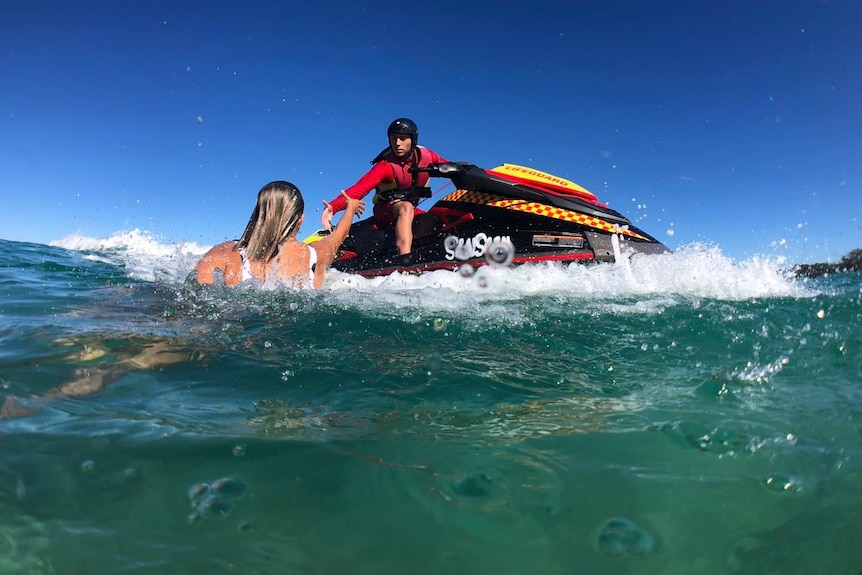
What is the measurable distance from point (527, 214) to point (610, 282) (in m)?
1.27

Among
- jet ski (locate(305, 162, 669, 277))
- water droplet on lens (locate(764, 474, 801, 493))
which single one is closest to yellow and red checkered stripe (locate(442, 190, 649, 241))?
jet ski (locate(305, 162, 669, 277))

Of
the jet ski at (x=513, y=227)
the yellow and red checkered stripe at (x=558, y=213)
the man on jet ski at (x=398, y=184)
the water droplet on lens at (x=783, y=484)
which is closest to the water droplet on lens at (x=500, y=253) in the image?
the jet ski at (x=513, y=227)

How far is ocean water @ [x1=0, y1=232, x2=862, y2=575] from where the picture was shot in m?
1.60

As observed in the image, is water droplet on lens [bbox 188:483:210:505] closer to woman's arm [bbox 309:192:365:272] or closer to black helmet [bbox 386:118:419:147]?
woman's arm [bbox 309:192:365:272]

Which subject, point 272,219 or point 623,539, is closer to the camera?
point 623,539

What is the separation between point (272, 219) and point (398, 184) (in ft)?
9.72

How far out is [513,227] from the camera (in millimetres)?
6426

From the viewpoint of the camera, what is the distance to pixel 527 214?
20.9ft

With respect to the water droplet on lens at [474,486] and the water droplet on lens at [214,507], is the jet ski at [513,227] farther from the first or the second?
the water droplet on lens at [214,507]

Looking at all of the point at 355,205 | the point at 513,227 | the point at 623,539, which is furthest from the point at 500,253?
the point at 623,539

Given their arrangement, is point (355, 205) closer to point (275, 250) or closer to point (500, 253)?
point (275, 250)

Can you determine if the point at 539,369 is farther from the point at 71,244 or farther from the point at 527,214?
the point at 71,244

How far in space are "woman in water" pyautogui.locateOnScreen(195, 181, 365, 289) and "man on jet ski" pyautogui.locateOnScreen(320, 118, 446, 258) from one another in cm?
214

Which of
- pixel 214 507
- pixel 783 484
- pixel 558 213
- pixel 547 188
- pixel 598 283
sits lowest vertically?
pixel 214 507
